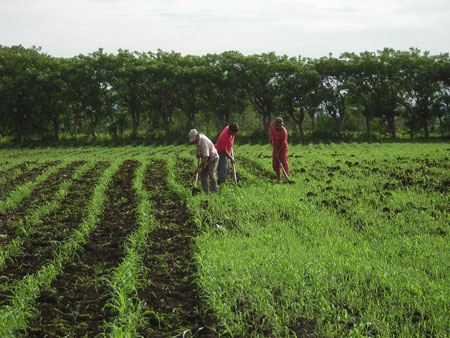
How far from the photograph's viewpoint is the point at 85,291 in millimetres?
5566

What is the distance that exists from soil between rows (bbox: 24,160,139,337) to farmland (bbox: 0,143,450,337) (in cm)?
2

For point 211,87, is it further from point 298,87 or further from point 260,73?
point 298,87

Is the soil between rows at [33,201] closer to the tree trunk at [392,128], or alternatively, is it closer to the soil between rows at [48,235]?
the soil between rows at [48,235]

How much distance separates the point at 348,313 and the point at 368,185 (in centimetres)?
704

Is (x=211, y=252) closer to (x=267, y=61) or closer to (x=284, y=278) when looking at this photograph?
(x=284, y=278)

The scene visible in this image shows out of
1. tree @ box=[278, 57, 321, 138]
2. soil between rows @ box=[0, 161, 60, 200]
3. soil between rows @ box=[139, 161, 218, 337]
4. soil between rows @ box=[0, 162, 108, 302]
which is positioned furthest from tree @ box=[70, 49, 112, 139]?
soil between rows @ box=[139, 161, 218, 337]

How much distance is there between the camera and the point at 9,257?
22.1ft

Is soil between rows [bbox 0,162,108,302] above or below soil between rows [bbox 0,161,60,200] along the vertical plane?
below

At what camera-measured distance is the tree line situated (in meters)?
42.0

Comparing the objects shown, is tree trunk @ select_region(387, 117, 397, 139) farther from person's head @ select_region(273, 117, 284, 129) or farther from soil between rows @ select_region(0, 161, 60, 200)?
soil between rows @ select_region(0, 161, 60, 200)

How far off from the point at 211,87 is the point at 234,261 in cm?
3983

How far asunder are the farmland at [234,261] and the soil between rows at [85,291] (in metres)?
0.02

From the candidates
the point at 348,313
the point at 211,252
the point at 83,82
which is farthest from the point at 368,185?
the point at 83,82

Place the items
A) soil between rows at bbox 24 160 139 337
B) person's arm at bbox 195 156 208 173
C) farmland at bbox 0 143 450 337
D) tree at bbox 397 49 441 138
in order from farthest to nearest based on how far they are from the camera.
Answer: tree at bbox 397 49 441 138, person's arm at bbox 195 156 208 173, soil between rows at bbox 24 160 139 337, farmland at bbox 0 143 450 337
